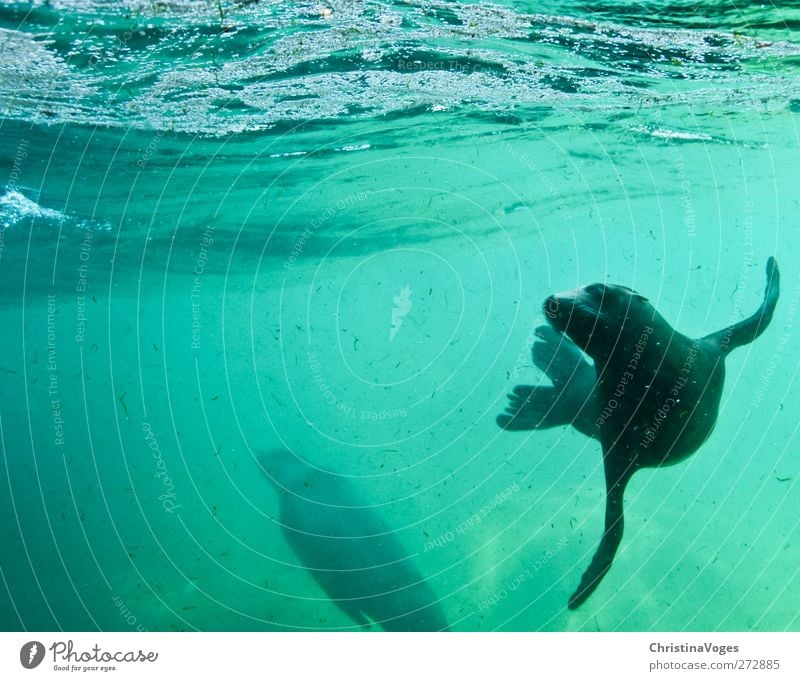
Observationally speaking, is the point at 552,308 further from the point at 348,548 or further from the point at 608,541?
the point at 348,548

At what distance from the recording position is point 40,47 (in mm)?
2357

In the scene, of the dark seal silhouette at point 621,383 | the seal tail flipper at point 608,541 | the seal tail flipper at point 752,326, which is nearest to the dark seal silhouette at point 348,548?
the seal tail flipper at point 608,541

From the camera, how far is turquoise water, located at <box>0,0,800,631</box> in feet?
8.30

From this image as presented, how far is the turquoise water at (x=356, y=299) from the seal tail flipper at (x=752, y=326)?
0.06m

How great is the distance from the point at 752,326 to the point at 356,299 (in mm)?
1900

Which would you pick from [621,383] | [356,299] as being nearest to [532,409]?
[621,383]

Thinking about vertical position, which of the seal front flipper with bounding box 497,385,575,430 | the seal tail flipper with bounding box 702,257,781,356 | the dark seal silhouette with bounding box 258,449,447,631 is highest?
the seal tail flipper with bounding box 702,257,781,356

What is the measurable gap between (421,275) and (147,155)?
4.81 ft


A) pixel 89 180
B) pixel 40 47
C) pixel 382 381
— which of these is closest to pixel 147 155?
pixel 89 180

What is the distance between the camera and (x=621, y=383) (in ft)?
8.58

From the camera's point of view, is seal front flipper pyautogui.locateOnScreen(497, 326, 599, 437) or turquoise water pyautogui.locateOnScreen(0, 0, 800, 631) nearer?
turquoise water pyautogui.locateOnScreen(0, 0, 800, 631)

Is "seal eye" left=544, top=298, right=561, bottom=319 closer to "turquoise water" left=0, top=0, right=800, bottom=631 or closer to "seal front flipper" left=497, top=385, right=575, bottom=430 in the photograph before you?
"turquoise water" left=0, top=0, right=800, bottom=631

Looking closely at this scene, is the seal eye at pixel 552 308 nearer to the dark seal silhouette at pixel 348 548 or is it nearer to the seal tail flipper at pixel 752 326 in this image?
the seal tail flipper at pixel 752 326

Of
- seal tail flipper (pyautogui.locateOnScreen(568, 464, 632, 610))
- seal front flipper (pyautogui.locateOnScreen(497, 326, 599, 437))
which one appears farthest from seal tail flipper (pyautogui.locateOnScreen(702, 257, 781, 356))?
seal tail flipper (pyautogui.locateOnScreen(568, 464, 632, 610))
